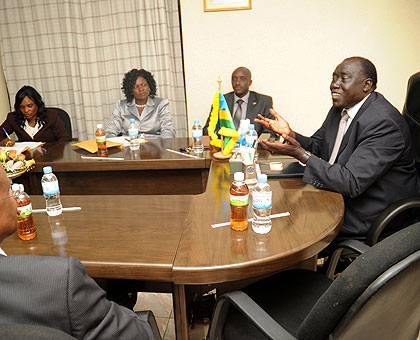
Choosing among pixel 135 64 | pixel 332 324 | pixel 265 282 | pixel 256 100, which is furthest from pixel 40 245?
pixel 135 64

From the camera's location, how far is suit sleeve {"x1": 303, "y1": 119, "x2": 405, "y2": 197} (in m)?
1.69

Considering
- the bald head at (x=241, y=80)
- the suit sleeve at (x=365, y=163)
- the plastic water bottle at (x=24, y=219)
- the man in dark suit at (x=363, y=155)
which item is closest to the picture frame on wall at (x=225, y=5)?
the bald head at (x=241, y=80)

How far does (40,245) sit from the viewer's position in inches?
53.1

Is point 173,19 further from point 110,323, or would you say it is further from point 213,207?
point 110,323

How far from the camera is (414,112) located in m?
1.99

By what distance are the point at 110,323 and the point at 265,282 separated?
74cm

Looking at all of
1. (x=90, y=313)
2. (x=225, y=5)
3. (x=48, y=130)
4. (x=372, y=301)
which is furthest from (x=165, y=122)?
(x=372, y=301)

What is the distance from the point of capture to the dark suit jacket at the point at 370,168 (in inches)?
67.0

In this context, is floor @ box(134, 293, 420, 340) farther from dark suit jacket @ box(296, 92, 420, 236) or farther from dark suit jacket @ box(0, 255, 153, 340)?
dark suit jacket @ box(0, 255, 153, 340)

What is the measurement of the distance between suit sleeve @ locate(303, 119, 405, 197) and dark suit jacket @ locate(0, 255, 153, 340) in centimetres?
126

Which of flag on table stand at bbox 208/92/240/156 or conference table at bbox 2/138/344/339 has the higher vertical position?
flag on table stand at bbox 208/92/240/156

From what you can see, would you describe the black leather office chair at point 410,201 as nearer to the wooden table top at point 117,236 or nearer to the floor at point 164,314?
the floor at point 164,314

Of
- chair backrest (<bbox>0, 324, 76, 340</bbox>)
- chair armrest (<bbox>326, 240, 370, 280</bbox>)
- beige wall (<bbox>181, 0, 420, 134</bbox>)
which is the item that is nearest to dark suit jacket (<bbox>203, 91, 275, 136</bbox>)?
beige wall (<bbox>181, 0, 420, 134</bbox>)

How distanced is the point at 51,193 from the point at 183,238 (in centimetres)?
64
